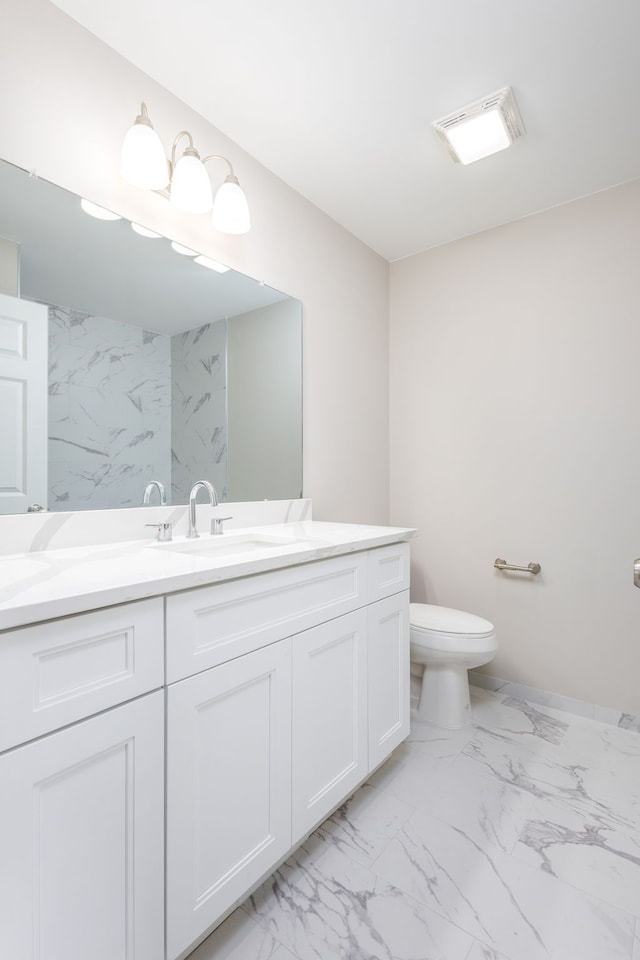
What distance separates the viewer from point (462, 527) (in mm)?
2449

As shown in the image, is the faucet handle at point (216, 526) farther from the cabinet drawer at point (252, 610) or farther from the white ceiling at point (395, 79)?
the white ceiling at point (395, 79)

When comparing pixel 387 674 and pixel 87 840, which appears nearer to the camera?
pixel 87 840

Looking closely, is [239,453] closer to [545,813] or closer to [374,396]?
[374,396]

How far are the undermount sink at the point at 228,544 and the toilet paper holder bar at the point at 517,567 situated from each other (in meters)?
1.25

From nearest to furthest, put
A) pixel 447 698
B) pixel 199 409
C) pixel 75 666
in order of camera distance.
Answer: pixel 75 666
pixel 199 409
pixel 447 698

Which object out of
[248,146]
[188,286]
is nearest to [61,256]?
[188,286]

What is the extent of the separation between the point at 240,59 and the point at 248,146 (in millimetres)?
353

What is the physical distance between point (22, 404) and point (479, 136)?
180 cm

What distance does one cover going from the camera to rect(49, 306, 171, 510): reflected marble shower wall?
4.17 ft

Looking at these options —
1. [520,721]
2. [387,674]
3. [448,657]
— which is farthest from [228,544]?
[520,721]

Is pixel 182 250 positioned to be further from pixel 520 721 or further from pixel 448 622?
pixel 520 721

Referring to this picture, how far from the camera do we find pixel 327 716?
1.31 metres

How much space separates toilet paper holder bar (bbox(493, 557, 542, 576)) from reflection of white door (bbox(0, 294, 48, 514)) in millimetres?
1970

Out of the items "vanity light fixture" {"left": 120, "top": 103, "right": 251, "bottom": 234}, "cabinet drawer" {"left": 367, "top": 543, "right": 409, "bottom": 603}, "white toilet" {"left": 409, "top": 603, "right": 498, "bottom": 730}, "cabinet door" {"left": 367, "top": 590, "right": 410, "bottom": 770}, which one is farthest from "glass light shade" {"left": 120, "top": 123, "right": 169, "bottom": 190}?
"white toilet" {"left": 409, "top": 603, "right": 498, "bottom": 730}
